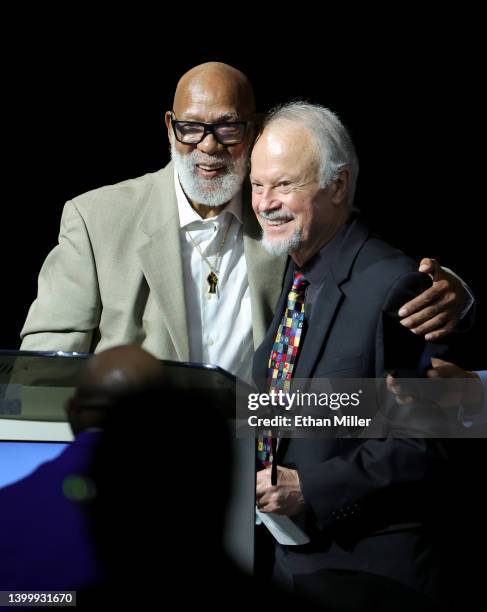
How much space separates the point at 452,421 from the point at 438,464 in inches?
4.2

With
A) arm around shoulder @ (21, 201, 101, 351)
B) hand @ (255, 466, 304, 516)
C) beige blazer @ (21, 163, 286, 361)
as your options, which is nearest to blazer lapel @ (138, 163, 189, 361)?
beige blazer @ (21, 163, 286, 361)

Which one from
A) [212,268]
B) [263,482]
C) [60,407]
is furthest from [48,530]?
[212,268]

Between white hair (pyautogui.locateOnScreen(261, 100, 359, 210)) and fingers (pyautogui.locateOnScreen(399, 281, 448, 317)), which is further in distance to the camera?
white hair (pyautogui.locateOnScreen(261, 100, 359, 210))

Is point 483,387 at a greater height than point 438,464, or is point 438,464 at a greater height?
point 483,387

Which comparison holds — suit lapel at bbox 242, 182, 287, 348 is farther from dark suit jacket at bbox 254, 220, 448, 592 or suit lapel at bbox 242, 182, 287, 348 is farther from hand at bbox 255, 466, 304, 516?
hand at bbox 255, 466, 304, 516

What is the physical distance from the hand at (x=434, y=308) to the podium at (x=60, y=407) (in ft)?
2.08

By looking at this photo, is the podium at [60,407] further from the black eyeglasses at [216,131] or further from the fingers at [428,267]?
the black eyeglasses at [216,131]

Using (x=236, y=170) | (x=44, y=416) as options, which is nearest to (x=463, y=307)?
(x=236, y=170)

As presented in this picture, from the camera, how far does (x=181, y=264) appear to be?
100 inches

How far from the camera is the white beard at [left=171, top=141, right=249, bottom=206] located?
2549mm

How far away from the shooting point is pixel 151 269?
98.7 inches

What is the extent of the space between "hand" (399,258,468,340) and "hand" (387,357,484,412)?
0.07 m

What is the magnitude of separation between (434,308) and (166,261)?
0.79 metres

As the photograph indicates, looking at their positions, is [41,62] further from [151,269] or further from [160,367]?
[160,367]
